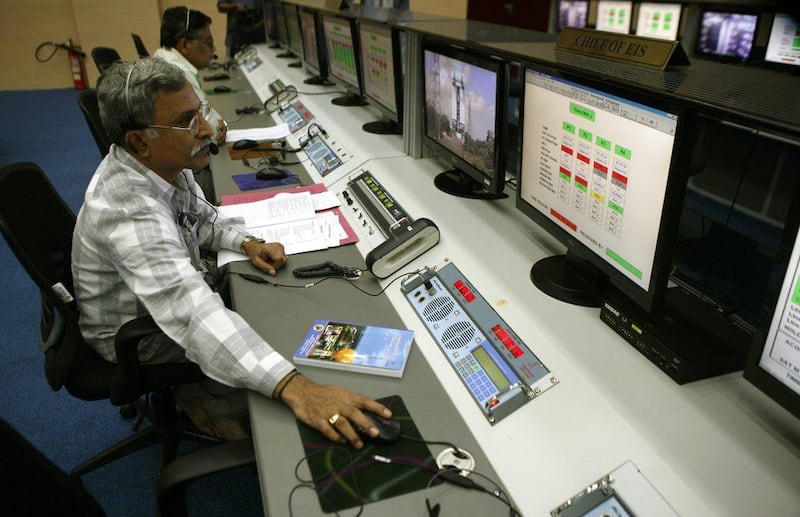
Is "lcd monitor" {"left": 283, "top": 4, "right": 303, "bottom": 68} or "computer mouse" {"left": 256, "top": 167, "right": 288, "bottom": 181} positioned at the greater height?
"lcd monitor" {"left": 283, "top": 4, "right": 303, "bottom": 68}

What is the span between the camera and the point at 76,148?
15.9 ft

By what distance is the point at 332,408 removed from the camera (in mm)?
927

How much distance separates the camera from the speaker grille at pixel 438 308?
3.83ft

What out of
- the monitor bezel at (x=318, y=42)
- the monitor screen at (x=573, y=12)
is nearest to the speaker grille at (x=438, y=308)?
the monitor bezel at (x=318, y=42)

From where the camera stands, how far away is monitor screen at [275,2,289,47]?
4410mm

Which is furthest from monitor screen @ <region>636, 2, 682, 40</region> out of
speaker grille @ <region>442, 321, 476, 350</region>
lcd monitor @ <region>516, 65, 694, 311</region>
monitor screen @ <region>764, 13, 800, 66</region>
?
speaker grille @ <region>442, 321, 476, 350</region>

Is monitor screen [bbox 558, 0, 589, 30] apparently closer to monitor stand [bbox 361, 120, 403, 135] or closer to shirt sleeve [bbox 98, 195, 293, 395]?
monitor stand [bbox 361, 120, 403, 135]

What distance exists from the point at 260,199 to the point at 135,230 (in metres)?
0.78

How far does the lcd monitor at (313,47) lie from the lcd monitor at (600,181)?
2174 millimetres

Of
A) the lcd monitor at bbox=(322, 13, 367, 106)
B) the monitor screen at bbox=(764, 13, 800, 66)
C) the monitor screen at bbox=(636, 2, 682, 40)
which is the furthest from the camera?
the monitor screen at bbox=(636, 2, 682, 40)

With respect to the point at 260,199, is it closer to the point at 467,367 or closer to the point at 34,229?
the point at 34,229

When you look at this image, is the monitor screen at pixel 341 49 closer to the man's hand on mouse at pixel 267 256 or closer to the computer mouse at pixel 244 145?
the computer mouse at pixel 244 145

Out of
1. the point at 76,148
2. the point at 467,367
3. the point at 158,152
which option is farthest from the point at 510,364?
the point at 76,148

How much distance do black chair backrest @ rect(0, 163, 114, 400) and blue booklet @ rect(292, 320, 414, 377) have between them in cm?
66
